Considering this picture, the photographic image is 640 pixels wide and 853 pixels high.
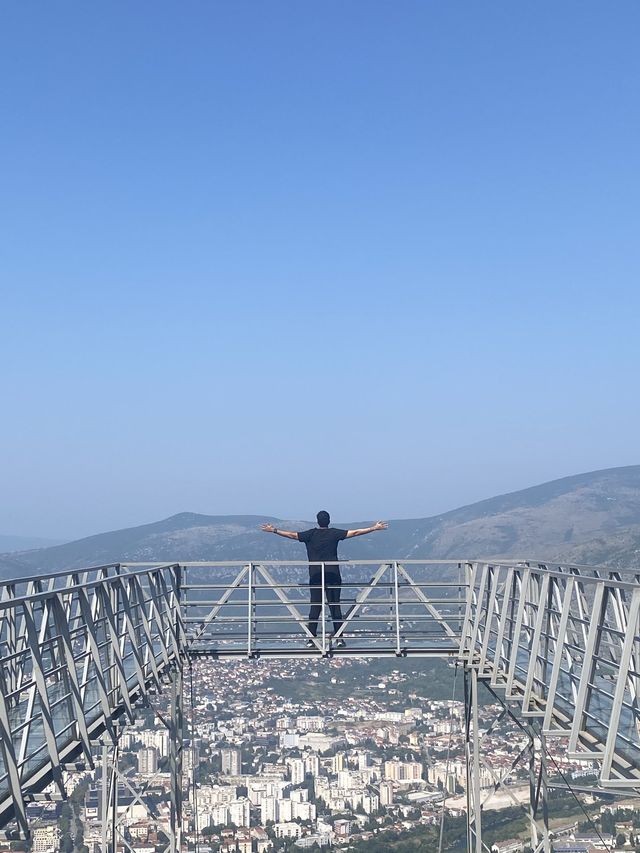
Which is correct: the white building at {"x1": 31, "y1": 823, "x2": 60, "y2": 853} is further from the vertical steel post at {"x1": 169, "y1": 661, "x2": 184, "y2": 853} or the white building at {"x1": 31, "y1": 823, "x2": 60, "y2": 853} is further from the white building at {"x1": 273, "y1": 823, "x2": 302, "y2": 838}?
the white building at {"x1": 273, "y1": 823, "x2": 302, "y2": 838}

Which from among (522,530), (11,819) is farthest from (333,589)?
(522,530)

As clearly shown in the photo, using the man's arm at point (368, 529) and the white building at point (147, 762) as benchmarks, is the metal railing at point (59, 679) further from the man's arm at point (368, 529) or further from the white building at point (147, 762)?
the white building at point (147, 762)

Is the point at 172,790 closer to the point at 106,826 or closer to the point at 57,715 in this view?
the point at 106,826

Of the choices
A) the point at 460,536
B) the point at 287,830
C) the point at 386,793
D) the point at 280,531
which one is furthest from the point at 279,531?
the point at 460,536

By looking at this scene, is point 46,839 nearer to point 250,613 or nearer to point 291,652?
point 250,613

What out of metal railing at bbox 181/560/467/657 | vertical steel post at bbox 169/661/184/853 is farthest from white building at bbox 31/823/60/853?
metal railing at bbox 181/560/467/657

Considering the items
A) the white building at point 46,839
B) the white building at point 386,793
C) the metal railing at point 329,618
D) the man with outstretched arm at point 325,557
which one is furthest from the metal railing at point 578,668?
the white building at point 386,793
